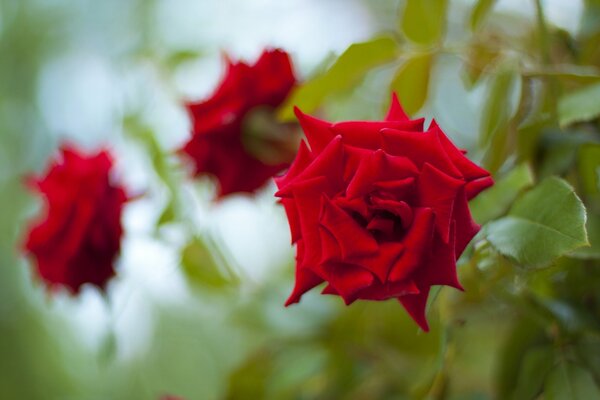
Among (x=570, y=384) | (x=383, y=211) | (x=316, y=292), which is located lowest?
(x=316, y=292)

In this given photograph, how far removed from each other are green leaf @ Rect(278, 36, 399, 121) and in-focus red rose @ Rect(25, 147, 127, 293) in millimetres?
156

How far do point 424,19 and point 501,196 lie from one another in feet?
0.42

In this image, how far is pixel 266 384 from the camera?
49cm

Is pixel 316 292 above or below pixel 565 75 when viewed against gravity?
below

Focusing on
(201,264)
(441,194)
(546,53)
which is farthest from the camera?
(201,264)

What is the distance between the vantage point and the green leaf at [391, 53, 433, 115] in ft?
1.33

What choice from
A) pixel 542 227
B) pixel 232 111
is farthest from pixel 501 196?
pixel 232 111

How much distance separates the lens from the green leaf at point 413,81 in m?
0.40

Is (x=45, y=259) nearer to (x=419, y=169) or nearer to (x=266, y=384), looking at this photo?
(x=266, y=384)

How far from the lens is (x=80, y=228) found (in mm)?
458

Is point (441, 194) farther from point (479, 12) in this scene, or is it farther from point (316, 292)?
point (316, 292)

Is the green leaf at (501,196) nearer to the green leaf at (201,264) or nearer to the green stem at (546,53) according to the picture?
the green stem at (546,53)

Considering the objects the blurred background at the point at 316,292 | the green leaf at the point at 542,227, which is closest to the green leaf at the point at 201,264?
the blurred background at the point at 316,292

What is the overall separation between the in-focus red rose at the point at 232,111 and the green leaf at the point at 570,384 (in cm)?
23
